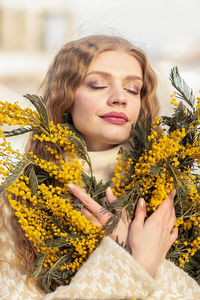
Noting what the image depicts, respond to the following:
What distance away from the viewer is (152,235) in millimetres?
987

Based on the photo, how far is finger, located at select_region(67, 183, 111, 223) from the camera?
1.02m

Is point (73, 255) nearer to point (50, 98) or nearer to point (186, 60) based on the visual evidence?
point (50, 98)

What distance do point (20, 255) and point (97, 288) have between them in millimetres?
339

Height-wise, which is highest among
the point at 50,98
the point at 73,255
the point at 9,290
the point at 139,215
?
the point at 50,98

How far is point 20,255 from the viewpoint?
114 cm

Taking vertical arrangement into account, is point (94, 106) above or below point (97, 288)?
above

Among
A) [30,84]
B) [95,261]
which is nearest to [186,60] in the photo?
[30,84]

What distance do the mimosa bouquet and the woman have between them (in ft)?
0.13

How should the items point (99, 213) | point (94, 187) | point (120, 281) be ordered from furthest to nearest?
point (94, 187)
point (99, 213)
point (120, 281)

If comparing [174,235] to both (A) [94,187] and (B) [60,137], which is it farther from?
(B) [60,137]

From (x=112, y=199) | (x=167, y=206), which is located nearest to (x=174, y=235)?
(x=167, y=206)

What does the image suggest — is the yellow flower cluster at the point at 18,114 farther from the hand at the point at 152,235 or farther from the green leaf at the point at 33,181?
the hand at the point at 152,235

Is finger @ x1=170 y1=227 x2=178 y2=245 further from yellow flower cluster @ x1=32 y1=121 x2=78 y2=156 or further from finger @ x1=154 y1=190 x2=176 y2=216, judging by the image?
yellow flower cluster @ x1=32 y1=121 x2=78 y2=156

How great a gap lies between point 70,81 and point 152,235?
1.82 feet
